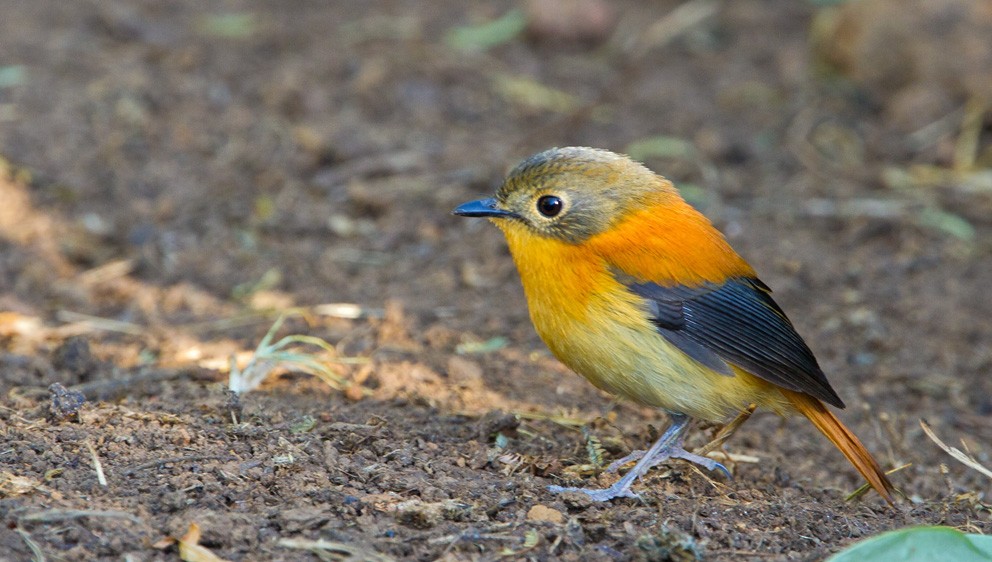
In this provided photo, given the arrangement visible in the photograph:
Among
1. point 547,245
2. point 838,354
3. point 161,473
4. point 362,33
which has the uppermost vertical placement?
point 362,33

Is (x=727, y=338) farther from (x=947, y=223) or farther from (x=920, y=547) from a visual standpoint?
(x=947, y=223)

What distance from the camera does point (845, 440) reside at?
483cm

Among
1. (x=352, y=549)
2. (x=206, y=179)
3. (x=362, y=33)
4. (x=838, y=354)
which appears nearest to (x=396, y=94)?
(x=362, y=33)

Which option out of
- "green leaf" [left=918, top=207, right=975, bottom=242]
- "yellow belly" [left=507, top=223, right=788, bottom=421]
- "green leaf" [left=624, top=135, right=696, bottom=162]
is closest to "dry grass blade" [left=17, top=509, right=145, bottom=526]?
"yellow belly" [left=507, top=223, right=788, bottom=421]

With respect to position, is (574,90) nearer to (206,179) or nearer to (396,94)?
(396,94)

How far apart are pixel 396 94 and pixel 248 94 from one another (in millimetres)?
1157

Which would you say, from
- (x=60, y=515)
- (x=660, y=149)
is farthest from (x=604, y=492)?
(x=660, y=149)

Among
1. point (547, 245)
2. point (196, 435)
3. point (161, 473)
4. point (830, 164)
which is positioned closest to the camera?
point (161, 473)

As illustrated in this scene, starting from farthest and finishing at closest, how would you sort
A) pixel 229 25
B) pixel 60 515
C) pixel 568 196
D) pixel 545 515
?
pixel 229 25
pixel 568 196
pixel 545 515
pixel 60 515

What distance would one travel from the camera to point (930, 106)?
9.13 m

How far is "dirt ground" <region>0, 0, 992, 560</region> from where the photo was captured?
3.98m

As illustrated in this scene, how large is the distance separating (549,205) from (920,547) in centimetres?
208

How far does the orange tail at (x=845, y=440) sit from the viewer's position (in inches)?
186

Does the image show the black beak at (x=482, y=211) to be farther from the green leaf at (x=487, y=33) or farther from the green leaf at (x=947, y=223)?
the green leaf at (x=487, y=33)
